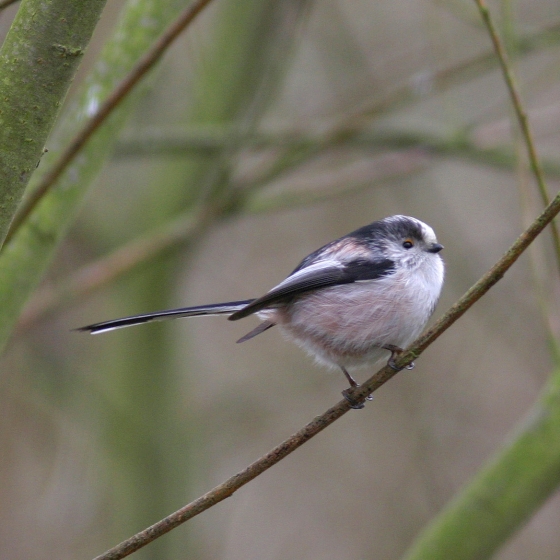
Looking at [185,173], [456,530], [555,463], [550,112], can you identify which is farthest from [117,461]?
[550,112]

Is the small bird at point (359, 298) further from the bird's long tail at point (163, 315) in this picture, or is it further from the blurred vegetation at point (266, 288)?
the blurred vegetation at point (266, 288)

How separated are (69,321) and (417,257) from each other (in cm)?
305

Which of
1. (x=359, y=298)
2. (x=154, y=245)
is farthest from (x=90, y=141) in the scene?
(x=154, y=245)

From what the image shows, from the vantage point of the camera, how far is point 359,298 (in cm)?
244

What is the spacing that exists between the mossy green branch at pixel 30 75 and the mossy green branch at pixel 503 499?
6.29 feet

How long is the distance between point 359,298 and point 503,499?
88 centimetres

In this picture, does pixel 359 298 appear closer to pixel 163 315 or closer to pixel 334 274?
pixel 334 274

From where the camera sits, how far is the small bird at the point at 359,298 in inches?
92.9

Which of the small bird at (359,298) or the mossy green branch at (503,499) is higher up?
the small bird at (359,298)

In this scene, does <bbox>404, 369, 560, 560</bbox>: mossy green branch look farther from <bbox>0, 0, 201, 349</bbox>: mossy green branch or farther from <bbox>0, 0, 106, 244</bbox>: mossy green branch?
<bbox>0, 0, 106, 244</bbox>: mossy green branch

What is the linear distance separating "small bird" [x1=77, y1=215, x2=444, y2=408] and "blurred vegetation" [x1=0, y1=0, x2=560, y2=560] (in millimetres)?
450

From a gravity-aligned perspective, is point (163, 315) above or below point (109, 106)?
below

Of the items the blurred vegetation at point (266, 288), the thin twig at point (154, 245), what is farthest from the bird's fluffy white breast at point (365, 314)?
the thin twig at point (154, 245)

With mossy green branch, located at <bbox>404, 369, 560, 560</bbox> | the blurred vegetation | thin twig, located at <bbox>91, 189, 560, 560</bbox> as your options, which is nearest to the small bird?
the blurred vegetation
